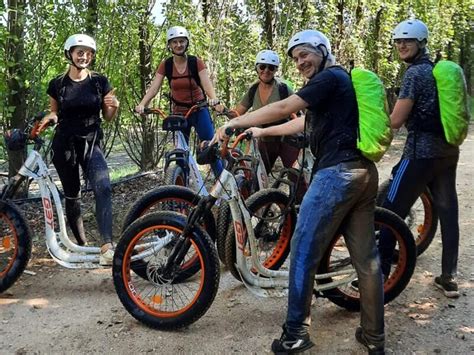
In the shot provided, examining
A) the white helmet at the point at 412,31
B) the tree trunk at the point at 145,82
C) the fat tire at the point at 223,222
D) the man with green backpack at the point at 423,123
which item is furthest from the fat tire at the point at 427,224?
the tree trunk at the point at 145,82

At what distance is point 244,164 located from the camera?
4.79 m

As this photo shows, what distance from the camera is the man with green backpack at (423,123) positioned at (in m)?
3.86

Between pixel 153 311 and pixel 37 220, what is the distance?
A: 2.89 m

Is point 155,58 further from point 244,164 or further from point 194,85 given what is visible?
point 244,164

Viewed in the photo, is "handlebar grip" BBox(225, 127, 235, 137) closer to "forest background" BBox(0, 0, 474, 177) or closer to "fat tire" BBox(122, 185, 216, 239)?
"fat tire" BBox(122, 185, 216, 239)

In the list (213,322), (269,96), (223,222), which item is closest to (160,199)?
(223,222)

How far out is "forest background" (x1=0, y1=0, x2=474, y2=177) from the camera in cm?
592

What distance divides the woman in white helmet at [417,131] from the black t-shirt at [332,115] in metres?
0.99

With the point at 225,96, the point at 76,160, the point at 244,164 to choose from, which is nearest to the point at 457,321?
the point at 244,164

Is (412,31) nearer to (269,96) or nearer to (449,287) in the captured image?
(269,96)

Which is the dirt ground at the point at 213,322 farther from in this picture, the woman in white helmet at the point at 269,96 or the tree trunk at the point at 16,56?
the tree trunk at the point at 16,56

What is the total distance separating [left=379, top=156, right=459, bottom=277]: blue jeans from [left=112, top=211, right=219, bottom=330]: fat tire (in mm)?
1368

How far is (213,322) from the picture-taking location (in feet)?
12.2

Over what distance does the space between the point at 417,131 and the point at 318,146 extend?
1272 millimetres
